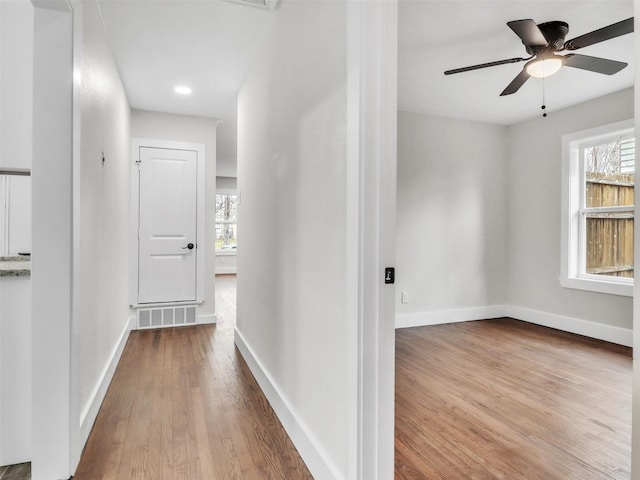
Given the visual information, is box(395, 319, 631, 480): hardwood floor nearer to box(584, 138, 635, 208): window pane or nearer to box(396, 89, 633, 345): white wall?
box(396, 89, 633, 345): white wall

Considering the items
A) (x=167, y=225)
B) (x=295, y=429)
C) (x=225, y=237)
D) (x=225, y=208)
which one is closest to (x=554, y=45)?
(x=295, y=429)

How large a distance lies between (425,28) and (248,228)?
2040mm

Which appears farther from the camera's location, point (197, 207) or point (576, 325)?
point (197, 207)

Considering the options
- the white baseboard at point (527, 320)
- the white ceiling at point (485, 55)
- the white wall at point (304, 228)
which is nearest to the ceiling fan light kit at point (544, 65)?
the white ceiling at point (485, 55)

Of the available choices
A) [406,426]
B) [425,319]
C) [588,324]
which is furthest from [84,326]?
[588,324]

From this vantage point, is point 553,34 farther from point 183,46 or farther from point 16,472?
point 16,472

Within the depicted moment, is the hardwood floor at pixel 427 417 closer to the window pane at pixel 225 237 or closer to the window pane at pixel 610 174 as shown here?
the window pane at pixel 610 174

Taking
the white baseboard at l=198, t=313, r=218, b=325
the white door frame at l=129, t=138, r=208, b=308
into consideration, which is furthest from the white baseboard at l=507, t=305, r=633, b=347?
the white door frame at l=129, t=138, r=208, b=308

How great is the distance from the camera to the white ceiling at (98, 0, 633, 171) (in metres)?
2.30

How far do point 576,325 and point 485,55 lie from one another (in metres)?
3.11

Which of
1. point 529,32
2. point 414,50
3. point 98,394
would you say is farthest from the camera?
point 414,50

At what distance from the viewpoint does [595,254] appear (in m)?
4.07

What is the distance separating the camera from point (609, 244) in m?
3.97

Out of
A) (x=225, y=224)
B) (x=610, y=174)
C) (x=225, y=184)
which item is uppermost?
(x=225, y=184)
